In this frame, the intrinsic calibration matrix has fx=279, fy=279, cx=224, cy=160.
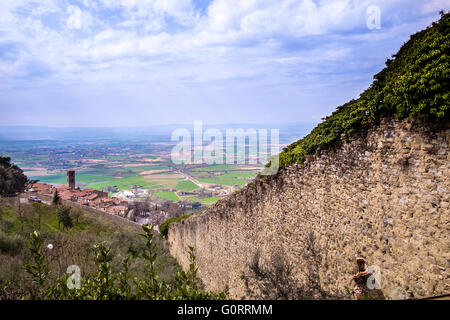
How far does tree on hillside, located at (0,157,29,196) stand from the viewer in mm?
23864

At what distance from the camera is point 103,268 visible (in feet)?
8.94

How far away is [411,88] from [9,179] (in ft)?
99.5

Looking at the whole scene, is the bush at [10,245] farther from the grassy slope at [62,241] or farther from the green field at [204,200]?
the green field at [204,200]

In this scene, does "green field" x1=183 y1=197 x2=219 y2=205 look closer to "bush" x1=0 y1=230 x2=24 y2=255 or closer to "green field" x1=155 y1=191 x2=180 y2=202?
"green field" x1=155 y1=191 x2=180 y2=202

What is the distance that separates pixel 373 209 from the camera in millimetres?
4145

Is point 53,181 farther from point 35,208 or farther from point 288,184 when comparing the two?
point 288,184

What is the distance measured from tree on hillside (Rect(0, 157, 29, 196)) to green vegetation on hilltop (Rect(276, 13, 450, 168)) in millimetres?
27246

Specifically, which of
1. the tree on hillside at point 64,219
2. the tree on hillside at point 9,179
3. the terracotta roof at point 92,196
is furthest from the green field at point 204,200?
the tree on hillside at point 9,179

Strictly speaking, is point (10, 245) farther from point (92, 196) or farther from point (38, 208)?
point (92, 196)

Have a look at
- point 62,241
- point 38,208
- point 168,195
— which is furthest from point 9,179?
point 168,195

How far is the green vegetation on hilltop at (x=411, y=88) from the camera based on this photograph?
3148 mm
